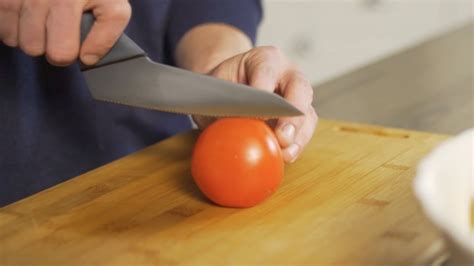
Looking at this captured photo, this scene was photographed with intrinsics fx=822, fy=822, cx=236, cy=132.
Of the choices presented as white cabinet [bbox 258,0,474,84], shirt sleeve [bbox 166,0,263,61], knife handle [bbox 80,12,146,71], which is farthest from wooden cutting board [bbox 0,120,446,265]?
white cabinet [bbox 258,0,474,84]

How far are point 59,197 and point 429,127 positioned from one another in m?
0.89

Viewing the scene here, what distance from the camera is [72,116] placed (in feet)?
3.82

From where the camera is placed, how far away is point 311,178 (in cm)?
94

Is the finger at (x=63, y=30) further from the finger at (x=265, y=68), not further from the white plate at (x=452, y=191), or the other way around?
the white plate at (x=452, y=191)

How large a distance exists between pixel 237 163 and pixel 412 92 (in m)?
1.07

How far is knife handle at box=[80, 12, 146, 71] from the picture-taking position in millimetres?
872

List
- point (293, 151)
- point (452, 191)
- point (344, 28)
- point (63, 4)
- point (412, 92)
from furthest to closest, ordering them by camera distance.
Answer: point (344, 28) → point (412, 92) → point (293, 151) → point (63, 4) → point (452, 191)

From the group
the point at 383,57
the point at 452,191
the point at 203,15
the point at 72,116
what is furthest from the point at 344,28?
the point at 452,191

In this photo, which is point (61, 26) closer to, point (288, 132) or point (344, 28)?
point (288, 132)

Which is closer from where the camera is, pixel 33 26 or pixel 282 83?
pixel 33 26

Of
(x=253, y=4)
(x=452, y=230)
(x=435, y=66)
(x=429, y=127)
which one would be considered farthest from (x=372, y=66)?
(x=452, y=230)

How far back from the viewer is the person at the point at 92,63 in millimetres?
860

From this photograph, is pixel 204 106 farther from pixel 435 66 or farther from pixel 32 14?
pixel 435 66

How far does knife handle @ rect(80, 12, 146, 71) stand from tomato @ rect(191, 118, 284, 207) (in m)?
0.12
